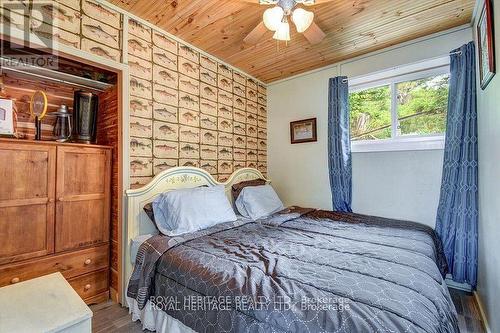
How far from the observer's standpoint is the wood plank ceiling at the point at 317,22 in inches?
77.8

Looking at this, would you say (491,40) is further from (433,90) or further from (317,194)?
(317,194)

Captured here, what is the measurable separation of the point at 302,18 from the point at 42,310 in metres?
2.19

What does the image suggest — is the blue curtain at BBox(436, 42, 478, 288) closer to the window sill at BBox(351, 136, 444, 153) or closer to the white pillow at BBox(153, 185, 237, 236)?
the window sill at BBox(351, 136, 444, 153)

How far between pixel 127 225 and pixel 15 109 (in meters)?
1.21

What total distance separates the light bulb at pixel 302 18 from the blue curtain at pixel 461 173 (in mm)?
1526

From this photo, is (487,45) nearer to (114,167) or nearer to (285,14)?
(285,14)

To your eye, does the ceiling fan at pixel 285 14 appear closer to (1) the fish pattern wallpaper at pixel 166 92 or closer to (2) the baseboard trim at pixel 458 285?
(1) the fish pattern wallpaper at pixel 166 92

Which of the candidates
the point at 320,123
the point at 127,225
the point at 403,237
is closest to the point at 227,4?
the point at 320,123

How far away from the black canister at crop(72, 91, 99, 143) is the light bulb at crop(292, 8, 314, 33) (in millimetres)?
1817

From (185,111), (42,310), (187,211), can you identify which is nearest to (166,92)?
(185,111)

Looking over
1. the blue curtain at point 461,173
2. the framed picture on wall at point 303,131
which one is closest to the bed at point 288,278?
the blue curtain at point 461,173

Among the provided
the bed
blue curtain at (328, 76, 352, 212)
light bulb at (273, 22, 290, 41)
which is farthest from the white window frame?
light bulb at (273, 22, 290, 41)

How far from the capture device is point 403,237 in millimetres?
1865

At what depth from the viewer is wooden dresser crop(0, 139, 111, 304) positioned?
1623 millimetres
